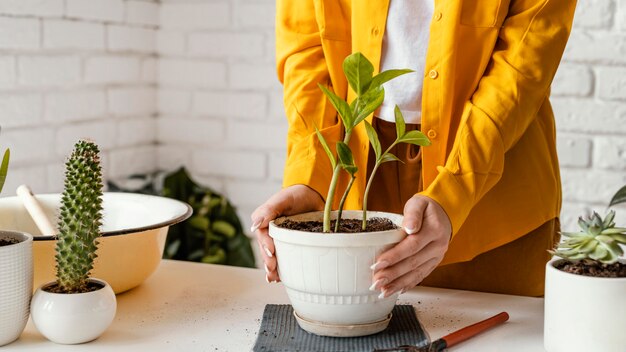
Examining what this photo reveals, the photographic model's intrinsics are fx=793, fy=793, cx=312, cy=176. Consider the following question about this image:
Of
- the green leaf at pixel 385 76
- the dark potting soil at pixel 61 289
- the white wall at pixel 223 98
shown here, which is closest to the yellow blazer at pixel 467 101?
the green leaf at pixel 385 76

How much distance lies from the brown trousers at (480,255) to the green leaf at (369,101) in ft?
1.34

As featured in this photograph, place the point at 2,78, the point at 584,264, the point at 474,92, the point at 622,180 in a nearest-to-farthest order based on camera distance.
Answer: the point at 584,264, the point at 474,92, the point at 2,78, the point at 622,180

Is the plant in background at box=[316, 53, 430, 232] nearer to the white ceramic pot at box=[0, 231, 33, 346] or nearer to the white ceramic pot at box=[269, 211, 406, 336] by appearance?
the white ceramic pot at box=[269, 211, 406, 336]

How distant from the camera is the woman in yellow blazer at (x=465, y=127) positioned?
1.15 m

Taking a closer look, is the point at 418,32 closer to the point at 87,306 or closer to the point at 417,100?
the point at 417,100

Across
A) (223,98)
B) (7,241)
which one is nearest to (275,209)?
(7,241)

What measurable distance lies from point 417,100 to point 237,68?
1208 millimetres

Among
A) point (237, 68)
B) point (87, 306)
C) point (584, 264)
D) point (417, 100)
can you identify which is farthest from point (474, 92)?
point (237, 68)

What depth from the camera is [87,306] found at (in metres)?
0.98

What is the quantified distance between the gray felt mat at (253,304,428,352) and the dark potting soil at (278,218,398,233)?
136 millimetres

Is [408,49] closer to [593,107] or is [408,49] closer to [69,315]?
[69,315]

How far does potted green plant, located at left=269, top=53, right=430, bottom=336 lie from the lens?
36.9 inches

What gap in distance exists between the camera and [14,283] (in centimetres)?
96

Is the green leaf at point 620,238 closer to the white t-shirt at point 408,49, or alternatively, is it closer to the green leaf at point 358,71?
the green leaf at point 358,71
